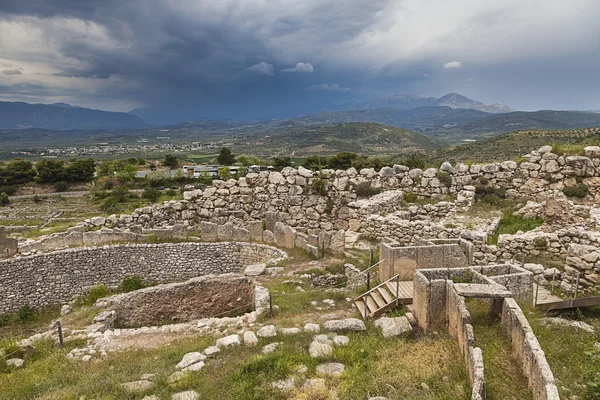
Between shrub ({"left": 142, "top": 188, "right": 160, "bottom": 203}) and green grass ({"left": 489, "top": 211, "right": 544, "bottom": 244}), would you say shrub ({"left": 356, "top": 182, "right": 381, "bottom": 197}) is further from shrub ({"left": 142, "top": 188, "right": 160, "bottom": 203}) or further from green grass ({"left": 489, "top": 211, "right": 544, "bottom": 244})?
shrub ({"left": 142, "top": 188, "right": 160, "bottom": 203})

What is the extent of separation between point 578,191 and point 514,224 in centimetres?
393

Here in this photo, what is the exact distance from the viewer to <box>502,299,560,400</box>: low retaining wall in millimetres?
4479

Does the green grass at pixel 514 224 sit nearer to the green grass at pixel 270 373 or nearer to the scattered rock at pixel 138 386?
the green grass at pixel 270 373

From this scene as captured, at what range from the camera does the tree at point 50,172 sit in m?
64.5

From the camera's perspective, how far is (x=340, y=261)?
44.2ft

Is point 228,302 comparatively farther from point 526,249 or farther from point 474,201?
point 474,201

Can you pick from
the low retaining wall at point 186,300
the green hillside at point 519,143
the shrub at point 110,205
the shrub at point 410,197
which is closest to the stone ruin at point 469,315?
the low retaining wall at point 186,300

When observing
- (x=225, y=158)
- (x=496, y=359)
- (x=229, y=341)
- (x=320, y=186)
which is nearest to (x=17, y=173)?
(x=225, y=158)

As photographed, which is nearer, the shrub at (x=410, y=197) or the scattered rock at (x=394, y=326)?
the scattered rock at (x=394, y=326)

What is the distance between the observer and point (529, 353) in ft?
17.2

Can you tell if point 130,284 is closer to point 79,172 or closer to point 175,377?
point 175,377

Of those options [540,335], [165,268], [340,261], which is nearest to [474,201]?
[340,261]

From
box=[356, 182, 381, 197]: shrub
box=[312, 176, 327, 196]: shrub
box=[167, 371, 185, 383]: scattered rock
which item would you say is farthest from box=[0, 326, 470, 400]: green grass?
box=[356, 182, 381, 197]: shrub

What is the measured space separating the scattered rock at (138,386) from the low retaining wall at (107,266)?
26.9 ft
